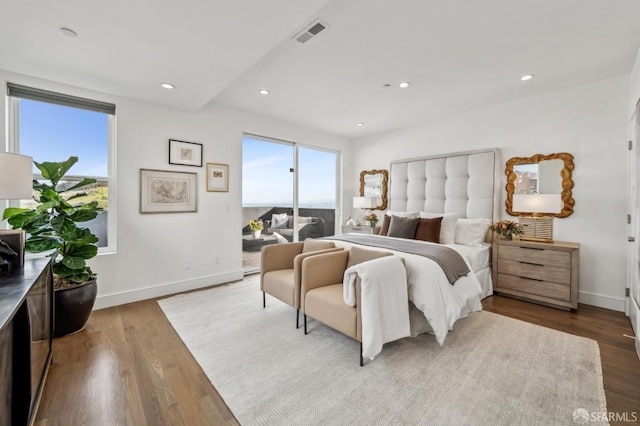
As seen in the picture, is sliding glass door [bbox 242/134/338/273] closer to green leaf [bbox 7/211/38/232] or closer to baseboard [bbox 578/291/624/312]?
green leaf [bbox 7/211/38/232]

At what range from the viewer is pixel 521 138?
375 cm

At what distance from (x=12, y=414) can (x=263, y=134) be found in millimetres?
3940

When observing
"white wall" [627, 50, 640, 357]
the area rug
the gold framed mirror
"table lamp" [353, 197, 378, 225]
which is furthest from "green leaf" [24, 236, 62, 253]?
the gold framed mirror

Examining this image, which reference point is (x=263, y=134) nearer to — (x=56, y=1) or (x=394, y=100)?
(x=394, y=100)

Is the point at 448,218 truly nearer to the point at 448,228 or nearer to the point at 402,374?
the point at 448,228

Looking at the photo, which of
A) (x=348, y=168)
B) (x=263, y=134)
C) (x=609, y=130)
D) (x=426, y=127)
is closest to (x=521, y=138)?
(x=609, y=130)

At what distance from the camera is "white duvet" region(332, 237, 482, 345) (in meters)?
2.24

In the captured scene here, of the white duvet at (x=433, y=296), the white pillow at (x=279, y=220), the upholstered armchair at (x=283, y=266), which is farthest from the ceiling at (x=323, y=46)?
the white pillow at (x=279, y=220)

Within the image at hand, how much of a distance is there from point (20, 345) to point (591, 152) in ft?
17.0

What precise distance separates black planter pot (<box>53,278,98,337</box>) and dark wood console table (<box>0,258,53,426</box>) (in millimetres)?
844

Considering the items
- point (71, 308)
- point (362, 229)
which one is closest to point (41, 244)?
point (71, 308)

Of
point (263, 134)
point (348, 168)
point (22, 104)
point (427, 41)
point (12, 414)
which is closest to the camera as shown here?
point (12, 414)

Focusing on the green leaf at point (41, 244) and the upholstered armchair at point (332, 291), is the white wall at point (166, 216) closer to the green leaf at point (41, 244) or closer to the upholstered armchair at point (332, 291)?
the green leaf at point (41, 244)

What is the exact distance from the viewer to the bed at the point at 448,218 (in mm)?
2336
